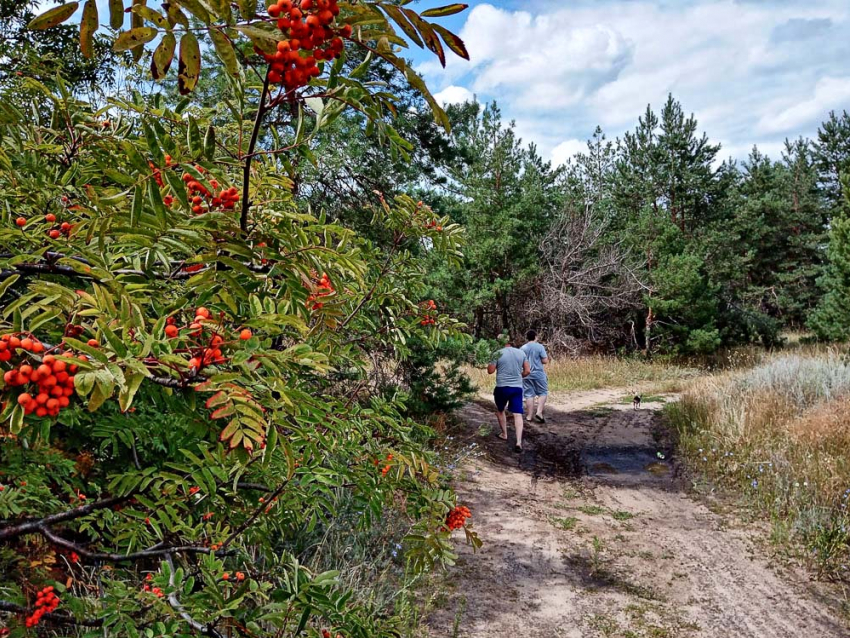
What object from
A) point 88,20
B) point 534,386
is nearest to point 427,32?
point 88,20

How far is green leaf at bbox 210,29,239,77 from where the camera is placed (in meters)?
0.87

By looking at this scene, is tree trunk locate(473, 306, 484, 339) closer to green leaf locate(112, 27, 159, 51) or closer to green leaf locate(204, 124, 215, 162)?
green leaf locate(204, 124, 215, 162)

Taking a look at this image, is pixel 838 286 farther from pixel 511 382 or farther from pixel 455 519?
pixel 455 519

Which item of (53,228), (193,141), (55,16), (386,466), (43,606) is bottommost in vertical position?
(43,606)

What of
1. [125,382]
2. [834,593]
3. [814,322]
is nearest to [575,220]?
[814,322]

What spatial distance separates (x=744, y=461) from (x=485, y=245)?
25.4 ft

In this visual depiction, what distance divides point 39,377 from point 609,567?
460cm

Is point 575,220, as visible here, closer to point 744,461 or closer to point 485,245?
point 485,245

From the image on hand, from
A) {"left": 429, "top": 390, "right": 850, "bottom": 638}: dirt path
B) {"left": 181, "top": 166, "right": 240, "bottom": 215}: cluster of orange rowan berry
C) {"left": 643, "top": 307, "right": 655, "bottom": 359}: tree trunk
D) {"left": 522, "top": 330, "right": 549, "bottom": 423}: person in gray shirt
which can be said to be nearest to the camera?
{"left": 181, "top": 166, "right": 240, "bottom": 215}: cluster of orange rowan berry

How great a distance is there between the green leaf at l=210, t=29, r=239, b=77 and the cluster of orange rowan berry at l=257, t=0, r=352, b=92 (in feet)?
0.19

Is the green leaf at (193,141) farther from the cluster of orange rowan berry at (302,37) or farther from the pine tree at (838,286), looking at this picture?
the pine tree at (838,286)

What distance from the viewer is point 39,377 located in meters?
0.85

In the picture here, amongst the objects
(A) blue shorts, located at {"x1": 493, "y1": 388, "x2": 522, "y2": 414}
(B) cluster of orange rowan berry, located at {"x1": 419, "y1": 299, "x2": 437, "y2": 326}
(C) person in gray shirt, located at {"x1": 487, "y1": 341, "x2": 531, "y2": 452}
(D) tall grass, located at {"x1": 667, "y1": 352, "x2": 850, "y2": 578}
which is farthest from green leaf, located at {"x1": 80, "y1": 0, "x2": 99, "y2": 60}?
(A) blue shorts, located at {"x1": 493, "y1": 388, "x2": 522, "y2": 414}

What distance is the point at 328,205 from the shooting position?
18.6ft
